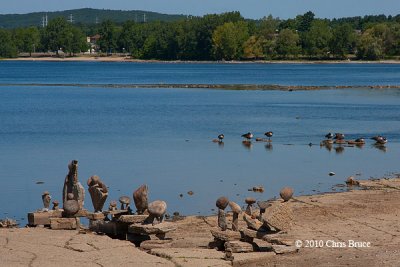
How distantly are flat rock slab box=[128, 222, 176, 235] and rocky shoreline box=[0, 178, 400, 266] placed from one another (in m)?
0.19

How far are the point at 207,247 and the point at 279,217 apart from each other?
4.98 ft

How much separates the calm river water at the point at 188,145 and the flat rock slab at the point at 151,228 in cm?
598

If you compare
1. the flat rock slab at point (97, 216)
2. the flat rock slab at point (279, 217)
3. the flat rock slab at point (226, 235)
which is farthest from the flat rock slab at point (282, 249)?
the flat rock slab at point (97, 216)

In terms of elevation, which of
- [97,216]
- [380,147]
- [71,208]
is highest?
[71,208]

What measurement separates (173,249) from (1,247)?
Result: 3.19m

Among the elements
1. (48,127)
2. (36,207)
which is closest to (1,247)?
(36,207)

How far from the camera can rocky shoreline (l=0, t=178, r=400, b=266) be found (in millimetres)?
17312

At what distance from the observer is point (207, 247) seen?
1891 cm

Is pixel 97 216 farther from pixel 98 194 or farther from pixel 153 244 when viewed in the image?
pixel 153 244

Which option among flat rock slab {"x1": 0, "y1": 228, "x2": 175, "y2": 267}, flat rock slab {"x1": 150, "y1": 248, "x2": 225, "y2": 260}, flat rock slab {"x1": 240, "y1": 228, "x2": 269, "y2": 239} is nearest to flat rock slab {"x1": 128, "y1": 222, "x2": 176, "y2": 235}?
flat rock slab {"x1": 0, "y1": 228, "x2": 175, "y2": 267}

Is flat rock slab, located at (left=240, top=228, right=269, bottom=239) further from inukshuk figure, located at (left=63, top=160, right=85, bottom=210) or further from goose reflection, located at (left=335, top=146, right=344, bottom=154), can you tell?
goose reflection, located at (left=335, top=146, right=344, bottom=154)

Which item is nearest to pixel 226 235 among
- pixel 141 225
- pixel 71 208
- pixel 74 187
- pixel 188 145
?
pixel 141 225

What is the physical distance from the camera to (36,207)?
26500 mm

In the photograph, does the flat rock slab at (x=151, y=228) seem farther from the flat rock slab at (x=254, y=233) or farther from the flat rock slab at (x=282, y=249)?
the flat rock slab at (x=282, y=249)
